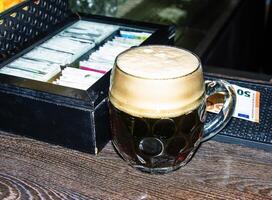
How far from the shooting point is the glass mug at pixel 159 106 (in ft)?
2.51

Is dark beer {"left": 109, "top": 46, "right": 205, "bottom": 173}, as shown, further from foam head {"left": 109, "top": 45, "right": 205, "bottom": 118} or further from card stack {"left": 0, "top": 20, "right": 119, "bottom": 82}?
card stack {"left": 0, "top": 20, "right": 119, "bottom": 82}

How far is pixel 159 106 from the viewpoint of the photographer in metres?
0.76

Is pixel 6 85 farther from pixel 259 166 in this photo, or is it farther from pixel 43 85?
pixel 259 166

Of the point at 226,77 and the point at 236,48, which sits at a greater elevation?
the point at 226,77

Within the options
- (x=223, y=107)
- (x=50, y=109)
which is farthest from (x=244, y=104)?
(x=50, y=109)

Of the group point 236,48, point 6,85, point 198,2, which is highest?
point 6,85

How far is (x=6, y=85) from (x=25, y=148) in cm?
14

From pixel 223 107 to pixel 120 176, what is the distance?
0.80ft

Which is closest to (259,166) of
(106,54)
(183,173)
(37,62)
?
(183,173)

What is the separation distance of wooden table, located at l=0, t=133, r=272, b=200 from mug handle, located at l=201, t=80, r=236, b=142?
0.22 ft

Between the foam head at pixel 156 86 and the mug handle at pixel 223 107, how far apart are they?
0.06m

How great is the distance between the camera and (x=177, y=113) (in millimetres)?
774

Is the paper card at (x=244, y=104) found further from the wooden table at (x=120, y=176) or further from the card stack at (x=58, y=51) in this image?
the card stack at (x=58, y=51)

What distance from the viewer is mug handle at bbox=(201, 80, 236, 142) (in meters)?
0.86
